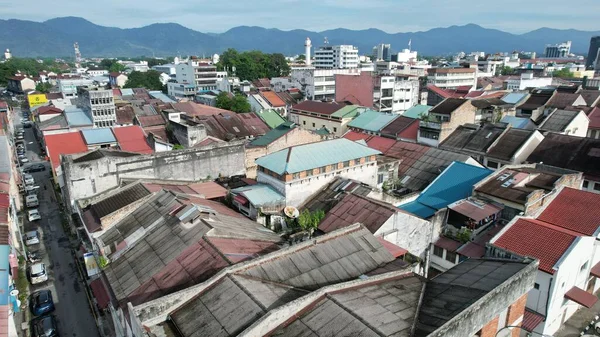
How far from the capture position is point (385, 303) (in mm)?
15164

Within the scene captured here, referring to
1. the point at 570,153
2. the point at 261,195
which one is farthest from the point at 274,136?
the point at 570,153

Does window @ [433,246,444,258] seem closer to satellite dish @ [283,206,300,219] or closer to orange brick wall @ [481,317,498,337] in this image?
satellite dish @ [283,206,300,219]

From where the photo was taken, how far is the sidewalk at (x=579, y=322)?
75.7ft

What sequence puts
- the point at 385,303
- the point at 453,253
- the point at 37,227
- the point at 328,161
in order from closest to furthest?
the point at 385,303, the point at 453,253, the point at 328,161, the point at 37,227

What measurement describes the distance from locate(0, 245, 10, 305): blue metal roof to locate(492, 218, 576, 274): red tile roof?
25.9 metres

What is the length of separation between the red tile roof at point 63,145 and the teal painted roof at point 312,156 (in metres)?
26.7

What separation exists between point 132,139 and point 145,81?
8295 centimetres

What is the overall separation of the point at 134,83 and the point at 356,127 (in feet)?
295

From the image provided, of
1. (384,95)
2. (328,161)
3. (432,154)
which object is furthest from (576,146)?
(384,95)

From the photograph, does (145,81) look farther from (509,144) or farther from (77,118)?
(509,144)

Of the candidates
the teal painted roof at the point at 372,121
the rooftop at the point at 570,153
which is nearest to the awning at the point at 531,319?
the rooftop at the point at 570,153

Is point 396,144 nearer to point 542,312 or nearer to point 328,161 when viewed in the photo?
point 328,161

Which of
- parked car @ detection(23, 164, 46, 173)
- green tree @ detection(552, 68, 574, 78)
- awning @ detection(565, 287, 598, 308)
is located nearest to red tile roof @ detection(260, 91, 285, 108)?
parked car @ detection(23, 164, 46, 173)

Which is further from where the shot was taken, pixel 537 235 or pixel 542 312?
pixel 537 235
